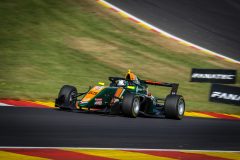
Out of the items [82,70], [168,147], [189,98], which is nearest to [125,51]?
[82,70]

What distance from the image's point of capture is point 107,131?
32.3 ft

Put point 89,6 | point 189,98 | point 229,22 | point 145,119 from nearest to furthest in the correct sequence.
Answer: point 145,119 → point 189,98 → point 89,6 → point 229,22

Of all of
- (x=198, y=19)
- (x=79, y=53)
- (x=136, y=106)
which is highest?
(x=198, y=19)

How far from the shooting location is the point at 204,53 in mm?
20328

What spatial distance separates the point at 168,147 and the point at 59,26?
12055 millimetres

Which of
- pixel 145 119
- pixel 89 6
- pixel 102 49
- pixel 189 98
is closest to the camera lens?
pixel 145 119

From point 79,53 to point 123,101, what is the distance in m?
6.58

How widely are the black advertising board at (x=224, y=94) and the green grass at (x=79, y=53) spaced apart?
0.54 ft

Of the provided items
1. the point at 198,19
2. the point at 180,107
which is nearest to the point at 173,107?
the point at 180,107

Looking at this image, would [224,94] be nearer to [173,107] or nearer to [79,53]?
[173,107]

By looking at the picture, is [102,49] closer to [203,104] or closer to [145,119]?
[203,104]

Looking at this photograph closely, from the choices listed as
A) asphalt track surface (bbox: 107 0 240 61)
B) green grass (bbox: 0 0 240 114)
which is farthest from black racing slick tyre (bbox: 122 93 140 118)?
asphalt track surface (bbox: 107 0 240 61)

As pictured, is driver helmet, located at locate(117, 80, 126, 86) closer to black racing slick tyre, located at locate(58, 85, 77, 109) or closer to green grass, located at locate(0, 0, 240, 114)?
black racing slick tyre, located at locate(58, 85, 77, 109)

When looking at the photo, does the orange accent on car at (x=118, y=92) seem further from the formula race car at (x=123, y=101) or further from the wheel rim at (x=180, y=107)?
the wheel rim at (x=180, y=107)
